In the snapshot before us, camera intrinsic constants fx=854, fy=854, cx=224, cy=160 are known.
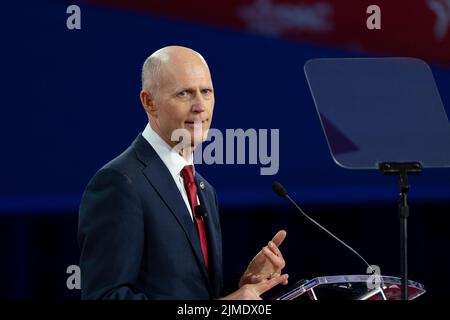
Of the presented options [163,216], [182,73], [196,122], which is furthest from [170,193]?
[182,73]

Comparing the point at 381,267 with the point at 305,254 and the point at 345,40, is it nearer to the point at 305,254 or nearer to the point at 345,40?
the point at 305,254

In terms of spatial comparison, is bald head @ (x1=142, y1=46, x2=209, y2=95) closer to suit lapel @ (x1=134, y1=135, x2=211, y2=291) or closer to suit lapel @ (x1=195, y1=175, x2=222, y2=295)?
suit lapel @ (x1=134, y1=135, x2=211, y2=291)

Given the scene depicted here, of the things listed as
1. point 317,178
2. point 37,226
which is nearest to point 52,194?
point 37,226

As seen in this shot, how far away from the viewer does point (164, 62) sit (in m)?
2.11

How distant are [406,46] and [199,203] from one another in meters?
1.29

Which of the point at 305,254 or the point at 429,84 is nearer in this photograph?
the point at 429,84

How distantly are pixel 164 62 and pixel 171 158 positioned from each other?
0.24 metres

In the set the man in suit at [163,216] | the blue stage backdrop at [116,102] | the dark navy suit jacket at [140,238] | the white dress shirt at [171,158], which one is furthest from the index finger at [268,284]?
the blue stage backdrop at [116,102]

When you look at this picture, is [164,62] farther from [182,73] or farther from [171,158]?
[171,158]

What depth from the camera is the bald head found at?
2.10 metres

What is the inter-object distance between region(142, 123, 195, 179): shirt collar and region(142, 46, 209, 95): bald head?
0.11 m

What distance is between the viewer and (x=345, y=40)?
3123mm
